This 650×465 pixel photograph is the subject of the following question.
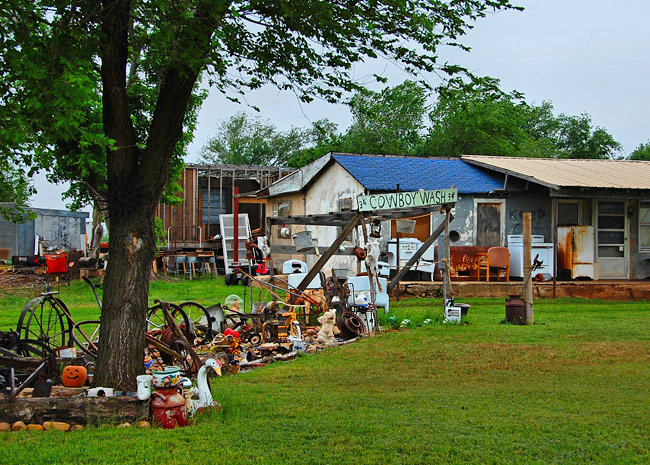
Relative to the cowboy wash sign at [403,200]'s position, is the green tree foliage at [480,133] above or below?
above

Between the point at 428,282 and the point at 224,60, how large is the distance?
11.5 metres

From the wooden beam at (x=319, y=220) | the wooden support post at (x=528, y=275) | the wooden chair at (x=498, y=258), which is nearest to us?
the wooden support post at (x=528, y=275)

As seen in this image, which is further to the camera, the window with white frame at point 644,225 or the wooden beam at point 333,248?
the window with white frame at point 644,225

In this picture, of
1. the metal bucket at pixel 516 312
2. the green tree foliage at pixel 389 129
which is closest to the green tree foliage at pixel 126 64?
the metal bucket at pixel 516 312

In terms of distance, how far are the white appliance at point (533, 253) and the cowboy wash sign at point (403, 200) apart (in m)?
7.00

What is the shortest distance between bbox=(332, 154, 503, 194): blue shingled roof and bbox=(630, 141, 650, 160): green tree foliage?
94.4ft

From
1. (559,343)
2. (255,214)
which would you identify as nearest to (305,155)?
(255,214)

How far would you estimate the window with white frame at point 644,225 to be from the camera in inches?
813

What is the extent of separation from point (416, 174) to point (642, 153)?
106ft

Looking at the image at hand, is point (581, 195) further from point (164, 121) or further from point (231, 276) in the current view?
point (164, 121)

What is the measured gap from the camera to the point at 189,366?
8672 millimetres

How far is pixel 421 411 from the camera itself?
677cm

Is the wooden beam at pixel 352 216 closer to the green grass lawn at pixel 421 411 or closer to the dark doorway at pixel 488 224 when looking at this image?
the green grass lawn at pixel 421 411

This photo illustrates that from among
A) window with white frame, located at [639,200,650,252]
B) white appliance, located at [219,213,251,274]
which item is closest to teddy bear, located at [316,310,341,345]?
window with white frame, located at [639,200,650,252]
